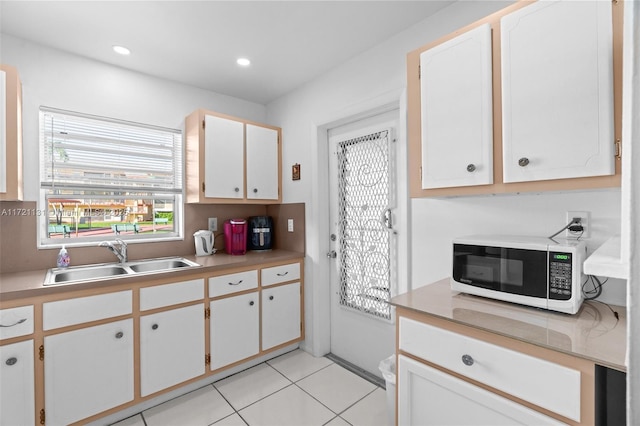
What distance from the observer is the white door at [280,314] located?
8.55 ft

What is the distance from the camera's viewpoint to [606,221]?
1.31m

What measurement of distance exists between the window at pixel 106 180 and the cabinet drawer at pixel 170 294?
76cm

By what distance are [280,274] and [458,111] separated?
1933 millimetres

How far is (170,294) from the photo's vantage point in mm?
2092

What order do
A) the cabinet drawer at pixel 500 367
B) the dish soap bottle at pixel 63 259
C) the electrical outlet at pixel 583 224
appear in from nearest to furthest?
the cabinet drawer at pixel 500 367, the electrical outlet at pixel 583 224, the dish soap bottle at pixel 63 259

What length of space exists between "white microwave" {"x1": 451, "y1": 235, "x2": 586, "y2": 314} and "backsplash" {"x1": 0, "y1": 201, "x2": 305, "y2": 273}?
168cm

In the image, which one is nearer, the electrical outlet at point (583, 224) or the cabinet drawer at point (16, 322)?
the electrical outlet at point (583, 224)

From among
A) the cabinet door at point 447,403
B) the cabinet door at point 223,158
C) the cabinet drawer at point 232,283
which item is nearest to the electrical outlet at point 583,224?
the cabinet door at point 447,403

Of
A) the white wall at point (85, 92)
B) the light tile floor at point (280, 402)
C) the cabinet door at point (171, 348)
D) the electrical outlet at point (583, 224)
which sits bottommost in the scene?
the light tile floor at point (280, 402)

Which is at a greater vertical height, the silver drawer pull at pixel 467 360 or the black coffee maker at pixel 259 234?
the black coffee maker at pixel 259 234

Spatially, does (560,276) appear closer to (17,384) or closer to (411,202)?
(411,202)

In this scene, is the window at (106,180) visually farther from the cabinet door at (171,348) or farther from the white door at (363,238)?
the white door at (363,238)

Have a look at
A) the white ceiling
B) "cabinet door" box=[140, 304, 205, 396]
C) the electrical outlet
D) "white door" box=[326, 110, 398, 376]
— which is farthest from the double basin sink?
the electrical outlet

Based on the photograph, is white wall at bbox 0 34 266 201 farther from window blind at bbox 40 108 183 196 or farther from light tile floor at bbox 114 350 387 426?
light tile floor at bbox 114 350 387 426
